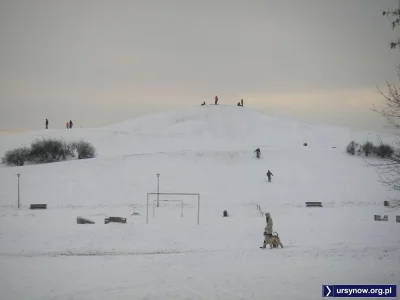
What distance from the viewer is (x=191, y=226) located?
25062 millimetres

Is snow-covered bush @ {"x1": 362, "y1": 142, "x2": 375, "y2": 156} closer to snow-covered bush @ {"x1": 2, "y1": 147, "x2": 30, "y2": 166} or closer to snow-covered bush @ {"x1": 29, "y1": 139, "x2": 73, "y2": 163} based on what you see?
snow-covered bush @ {"x1": 29, "y1": 139, "x2": 73, "y2": 163}

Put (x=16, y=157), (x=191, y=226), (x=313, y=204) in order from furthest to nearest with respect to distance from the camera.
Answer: (x=16, y=157)
(x=313, y=204)
(x=191, y=226)

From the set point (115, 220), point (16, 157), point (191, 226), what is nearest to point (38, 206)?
point (115, 220)

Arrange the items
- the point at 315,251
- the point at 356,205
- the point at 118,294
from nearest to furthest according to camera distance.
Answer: the point at 118,294 → the point at 315,251 → the point at 356,205

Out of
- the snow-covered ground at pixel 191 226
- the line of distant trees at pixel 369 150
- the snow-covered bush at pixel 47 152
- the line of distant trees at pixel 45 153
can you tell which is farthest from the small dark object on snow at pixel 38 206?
the line of distant trees at pixel 369 150

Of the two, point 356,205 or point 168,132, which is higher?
point 168,132

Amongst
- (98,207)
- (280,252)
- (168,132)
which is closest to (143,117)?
(168,132)

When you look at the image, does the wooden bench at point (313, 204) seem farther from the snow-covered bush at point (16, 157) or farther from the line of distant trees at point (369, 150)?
the snow-covered bush at point (16, 157)

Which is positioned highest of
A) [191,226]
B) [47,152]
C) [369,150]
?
[369,150]

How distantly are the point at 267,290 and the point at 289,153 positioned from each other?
38950mm

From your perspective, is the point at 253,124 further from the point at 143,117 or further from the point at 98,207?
the point at 98,207

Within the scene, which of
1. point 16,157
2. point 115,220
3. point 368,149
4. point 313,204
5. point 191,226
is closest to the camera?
point 191,226

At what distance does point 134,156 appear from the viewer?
46719 mm

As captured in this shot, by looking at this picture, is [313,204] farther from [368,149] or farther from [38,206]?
[368,149]
